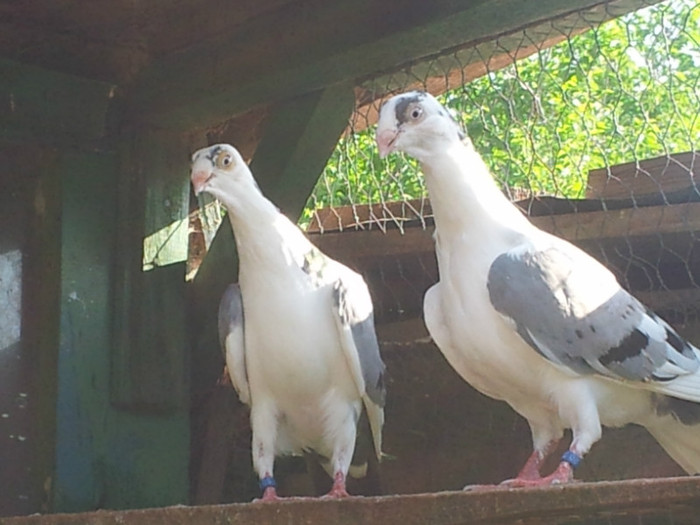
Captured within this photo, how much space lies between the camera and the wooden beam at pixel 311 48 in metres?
2.22

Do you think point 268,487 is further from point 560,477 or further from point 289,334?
point 560,477

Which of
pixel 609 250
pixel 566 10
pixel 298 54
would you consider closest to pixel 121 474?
pixel 298 54

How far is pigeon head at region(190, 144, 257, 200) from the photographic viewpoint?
2.40 meters

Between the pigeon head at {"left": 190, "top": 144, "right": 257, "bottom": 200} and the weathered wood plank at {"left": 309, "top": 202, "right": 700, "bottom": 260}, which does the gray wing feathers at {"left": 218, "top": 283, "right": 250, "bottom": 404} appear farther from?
the weathered wood plank at {"left": 309, "top": 202, "right": 700, "bottom": 260}

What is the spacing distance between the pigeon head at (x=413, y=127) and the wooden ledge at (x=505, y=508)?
0.67 metres

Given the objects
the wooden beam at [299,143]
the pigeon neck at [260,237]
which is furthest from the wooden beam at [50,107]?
the pigeon neck at [260,237]

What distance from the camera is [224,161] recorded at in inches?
95.3

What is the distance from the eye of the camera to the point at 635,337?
203cm

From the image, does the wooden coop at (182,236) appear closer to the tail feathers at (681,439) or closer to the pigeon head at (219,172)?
the pigeon head at (219,172)

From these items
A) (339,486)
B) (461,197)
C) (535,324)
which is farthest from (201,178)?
(535,324)

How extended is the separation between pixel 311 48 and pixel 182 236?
0.62 metres

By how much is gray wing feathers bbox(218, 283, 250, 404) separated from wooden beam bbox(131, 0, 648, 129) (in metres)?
0.45

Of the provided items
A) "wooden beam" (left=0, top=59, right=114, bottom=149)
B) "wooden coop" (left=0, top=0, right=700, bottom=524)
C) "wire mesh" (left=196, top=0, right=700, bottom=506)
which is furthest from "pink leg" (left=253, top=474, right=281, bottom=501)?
"wooden beam" (left=0, top=59, right=114, bottom=149)

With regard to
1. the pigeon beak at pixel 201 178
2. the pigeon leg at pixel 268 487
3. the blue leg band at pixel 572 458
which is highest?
the pigeon beak at pixel 201 178
